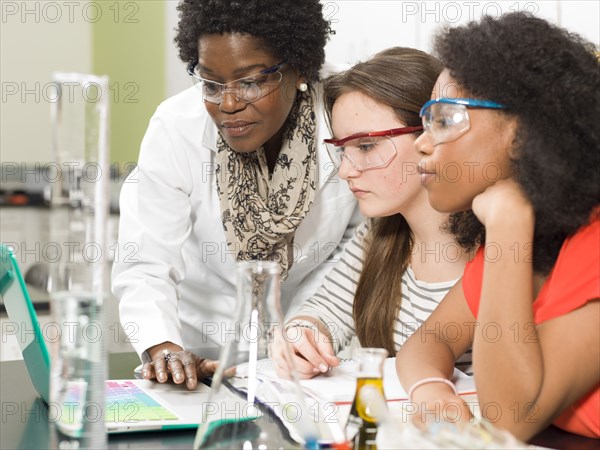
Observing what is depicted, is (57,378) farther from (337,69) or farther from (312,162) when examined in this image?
(337,69)

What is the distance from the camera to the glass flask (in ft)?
2.21

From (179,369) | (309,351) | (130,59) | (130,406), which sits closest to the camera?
(130,406)

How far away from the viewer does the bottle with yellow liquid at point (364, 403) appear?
780 millimetres

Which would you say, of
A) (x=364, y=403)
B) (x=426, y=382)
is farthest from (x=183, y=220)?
(x=364, y=403)

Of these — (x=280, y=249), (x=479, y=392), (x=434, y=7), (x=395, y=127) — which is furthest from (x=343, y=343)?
(x=434, y=7)

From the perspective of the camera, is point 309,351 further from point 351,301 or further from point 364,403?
point 364,403

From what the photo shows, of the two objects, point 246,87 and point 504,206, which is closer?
point 504,206

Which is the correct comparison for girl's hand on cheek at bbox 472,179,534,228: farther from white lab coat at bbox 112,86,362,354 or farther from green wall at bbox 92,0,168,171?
green wall at bbox 92,0,168,171

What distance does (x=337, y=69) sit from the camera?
76.1 inches

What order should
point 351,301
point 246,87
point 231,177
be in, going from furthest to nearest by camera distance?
point 231,177, point 351,301, point 246,87

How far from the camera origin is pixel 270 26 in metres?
1.68

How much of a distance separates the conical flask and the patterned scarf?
110cm

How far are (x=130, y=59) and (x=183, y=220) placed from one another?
8.83 ft

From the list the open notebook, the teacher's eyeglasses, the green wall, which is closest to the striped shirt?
the teacher's eyeglasses
